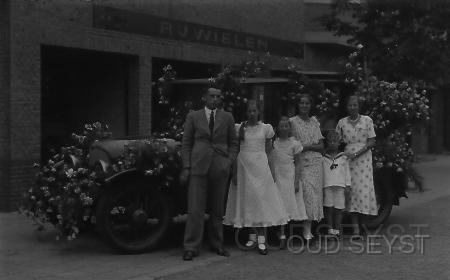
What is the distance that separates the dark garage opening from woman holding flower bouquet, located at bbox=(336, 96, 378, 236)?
521 centimetres

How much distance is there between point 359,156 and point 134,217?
3.02 metres

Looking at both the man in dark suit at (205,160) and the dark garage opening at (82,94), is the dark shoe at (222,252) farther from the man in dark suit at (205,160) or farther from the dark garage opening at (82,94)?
the dark garage opening at (82,94)

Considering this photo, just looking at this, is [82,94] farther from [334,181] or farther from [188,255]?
[188,255]

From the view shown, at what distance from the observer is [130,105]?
12383 millimetres

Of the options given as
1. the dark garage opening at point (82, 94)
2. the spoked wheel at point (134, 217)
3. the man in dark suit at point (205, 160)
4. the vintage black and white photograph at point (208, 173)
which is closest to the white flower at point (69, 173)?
the vintage black and white photograph at point (208, 173)

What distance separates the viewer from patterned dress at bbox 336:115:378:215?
820 centimetres

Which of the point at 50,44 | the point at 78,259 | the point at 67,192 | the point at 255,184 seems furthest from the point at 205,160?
the point at 50,44

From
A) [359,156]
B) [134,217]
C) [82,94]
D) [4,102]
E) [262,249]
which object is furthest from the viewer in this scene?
[82,94]

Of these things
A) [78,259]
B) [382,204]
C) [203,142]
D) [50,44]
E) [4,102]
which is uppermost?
[50,44]

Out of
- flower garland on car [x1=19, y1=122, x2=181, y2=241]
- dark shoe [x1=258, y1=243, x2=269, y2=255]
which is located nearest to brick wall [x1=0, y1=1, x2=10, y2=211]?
flower garland on car [x1=19, y1=122, x2=181, y2=241]

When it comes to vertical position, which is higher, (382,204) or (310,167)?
Result: (310,167)

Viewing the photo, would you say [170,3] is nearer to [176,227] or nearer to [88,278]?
[176,227]

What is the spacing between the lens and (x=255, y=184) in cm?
723

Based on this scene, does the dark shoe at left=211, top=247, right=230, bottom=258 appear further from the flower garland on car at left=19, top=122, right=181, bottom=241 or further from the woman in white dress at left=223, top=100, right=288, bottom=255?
the flower garland on car at left=19, top=122, right=181, bottom=241
